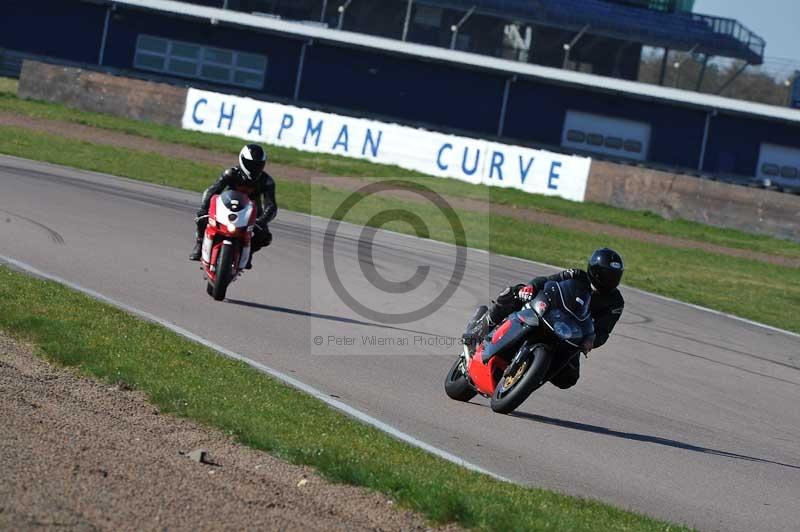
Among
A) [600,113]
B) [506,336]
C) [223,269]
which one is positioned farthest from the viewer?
[600,113]

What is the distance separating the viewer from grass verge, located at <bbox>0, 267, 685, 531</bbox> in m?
6.12

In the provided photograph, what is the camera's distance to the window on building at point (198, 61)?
46844 millimetres

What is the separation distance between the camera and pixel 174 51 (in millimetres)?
47000

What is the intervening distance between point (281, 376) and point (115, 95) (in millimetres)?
25613

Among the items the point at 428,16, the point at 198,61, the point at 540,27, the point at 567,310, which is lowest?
the point at 567,310

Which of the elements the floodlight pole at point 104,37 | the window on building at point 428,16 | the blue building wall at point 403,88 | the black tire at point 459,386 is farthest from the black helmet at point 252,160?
the window on building at point 428,16

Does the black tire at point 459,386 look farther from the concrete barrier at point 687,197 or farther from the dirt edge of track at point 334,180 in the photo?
the concrete barrier at point 687,197

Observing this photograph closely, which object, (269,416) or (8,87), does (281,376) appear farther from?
(8,87)

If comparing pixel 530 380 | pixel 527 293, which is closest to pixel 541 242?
pixel 527 293

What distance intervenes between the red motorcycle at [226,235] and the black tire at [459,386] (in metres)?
3.48

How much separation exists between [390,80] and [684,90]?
11.4 metres

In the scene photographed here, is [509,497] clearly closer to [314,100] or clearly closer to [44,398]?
[44,398]

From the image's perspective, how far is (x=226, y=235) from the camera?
39.7 feet

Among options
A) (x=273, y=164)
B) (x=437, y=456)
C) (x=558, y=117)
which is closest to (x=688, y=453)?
(x=437, y=456)
